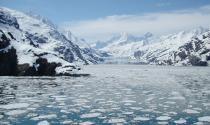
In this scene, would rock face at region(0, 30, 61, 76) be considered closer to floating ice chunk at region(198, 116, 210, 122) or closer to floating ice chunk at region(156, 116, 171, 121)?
floating ice chunk at region(156, 116, 171, 121)

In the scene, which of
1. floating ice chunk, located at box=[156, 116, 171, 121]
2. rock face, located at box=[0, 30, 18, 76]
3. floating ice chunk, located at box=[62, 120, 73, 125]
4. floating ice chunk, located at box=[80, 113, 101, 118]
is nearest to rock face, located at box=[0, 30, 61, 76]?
rock face, located at box=[0, 30, 18, 76]

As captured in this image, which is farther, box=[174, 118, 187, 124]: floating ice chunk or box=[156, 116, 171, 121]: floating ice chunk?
box=[156, 116, 171, 121]: floating ice chunk

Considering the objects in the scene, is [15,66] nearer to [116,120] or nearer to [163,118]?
[116,120]

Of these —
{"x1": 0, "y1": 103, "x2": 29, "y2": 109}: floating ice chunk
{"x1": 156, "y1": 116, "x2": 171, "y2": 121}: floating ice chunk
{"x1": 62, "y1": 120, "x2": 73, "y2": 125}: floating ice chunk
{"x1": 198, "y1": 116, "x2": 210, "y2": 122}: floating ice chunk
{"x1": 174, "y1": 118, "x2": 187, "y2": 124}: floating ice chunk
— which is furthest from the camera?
{"x1": 0, "y1": 103, "x2": 29, "y2": 109}: floating ice chunk

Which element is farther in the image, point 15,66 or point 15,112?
point 15,66

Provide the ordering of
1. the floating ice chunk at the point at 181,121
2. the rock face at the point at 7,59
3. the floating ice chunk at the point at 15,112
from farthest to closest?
the rock face at the point at 7,59 → the floating ice chunk at the point at 15,112 → the floating ice chunk at the point at 181,121

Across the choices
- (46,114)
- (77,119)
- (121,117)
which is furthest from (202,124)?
(46,114)

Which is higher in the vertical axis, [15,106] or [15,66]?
[15,66]

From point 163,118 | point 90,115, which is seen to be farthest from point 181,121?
point 90,115

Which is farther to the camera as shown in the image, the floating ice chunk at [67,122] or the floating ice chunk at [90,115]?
the floating ice chunk at [90,115]

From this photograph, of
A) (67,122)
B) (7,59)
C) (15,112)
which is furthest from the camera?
(7,59)

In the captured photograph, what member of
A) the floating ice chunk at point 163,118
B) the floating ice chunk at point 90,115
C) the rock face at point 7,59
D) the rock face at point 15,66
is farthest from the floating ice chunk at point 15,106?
the rock face at point 7,59

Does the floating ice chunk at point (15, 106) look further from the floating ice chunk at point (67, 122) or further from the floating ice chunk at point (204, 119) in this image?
the floating ice chunk at point (204, 119)

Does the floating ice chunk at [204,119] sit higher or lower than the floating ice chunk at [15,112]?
lower
